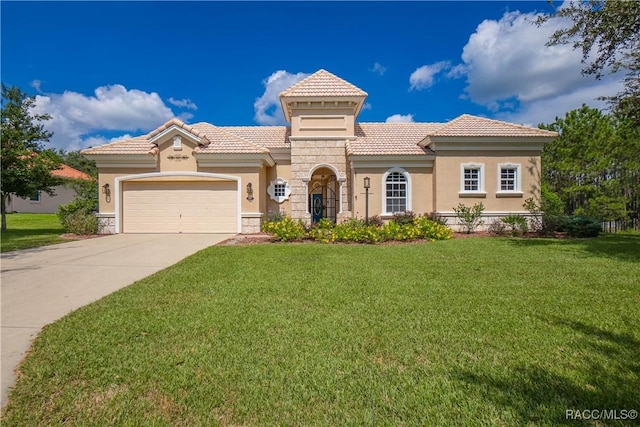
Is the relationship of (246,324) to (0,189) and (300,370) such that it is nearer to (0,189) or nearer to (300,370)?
(300,370)

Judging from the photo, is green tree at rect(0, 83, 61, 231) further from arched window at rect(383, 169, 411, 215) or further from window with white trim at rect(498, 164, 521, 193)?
window with white trim at rect(498, 164, 521, 193)

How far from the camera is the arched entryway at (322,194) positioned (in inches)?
721

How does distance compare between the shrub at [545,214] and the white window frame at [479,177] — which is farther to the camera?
the white window frame at [479,177]

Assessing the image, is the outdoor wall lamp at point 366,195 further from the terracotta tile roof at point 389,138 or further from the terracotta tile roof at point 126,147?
the terracotta tile roof at point 126,147

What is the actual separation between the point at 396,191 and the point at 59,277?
13.0 m

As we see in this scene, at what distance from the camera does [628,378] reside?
2.83 meters

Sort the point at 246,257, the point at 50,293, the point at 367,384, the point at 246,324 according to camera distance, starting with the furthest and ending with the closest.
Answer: the point at 246,257 → the point at 50,293 → the point at 246,324 → the point at 367,384

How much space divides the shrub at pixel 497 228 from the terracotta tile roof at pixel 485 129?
13.2ft

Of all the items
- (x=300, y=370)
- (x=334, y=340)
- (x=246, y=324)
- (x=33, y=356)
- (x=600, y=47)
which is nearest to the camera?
(x=300, y=370)

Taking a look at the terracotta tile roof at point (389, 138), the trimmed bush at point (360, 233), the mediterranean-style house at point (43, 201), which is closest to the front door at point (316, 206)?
the terracotta tile roof at point (389, 138)

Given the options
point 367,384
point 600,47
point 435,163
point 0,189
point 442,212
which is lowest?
point 367,384

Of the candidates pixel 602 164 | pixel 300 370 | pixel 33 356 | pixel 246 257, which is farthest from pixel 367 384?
pixel 602 164

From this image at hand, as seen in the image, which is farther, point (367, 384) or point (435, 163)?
point (435, 163)

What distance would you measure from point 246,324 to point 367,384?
6.07 feet
